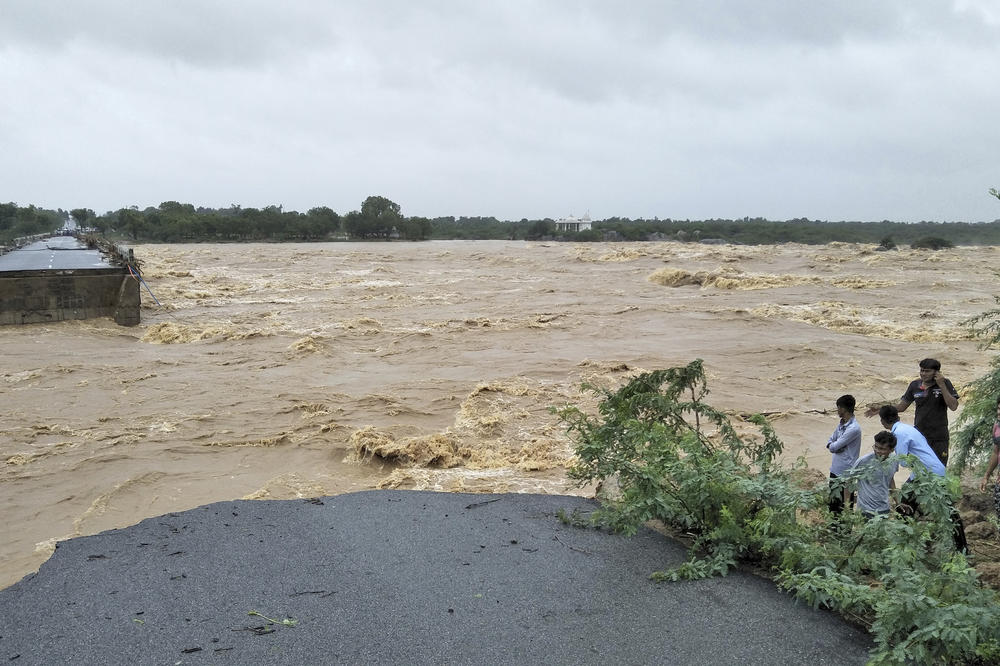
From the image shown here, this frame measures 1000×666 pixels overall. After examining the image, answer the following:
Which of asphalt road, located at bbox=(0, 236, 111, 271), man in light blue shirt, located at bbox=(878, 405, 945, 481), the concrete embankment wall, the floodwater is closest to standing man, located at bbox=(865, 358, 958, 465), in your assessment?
man in light blue shirt, located at bbox=(878, 405, 945, 481)

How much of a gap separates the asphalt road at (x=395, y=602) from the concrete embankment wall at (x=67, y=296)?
16.8 metres

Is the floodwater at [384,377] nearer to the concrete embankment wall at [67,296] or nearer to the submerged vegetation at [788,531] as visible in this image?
the concrete embankment wall at [67,296]

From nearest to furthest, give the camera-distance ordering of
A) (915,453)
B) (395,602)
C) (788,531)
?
1. (395,602)
2. (788,531)
3. (915,453)

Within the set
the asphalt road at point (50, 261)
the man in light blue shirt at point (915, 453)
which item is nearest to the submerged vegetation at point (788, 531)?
the man in light blue shirt at point (915, 453)

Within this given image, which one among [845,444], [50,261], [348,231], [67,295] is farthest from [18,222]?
[845,444]

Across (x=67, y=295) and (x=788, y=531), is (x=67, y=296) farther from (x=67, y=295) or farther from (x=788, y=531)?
(x=788, y=531)

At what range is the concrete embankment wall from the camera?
1888cm

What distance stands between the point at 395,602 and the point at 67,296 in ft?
64.6

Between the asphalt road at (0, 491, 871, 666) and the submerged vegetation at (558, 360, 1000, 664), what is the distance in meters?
0.21

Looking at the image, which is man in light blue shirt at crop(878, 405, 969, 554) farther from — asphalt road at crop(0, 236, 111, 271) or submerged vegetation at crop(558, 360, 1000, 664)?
asphalt road at crop(0, 236, 111, 271)

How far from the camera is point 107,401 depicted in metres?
12.4

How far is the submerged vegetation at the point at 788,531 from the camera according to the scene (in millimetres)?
3396

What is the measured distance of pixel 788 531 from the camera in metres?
4.59

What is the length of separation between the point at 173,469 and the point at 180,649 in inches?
226
